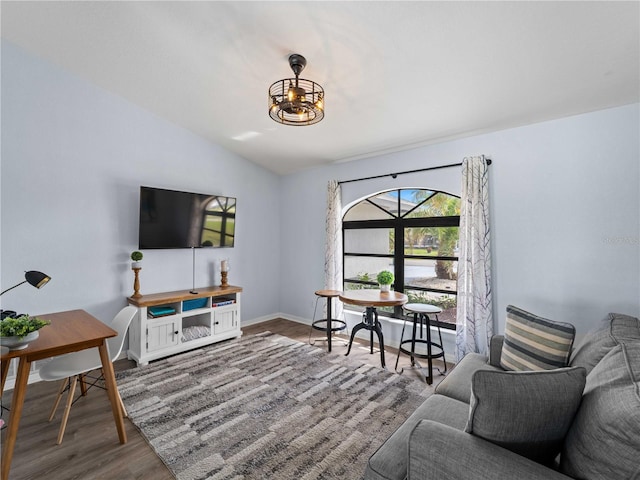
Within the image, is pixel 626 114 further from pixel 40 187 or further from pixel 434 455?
pixel 40 187

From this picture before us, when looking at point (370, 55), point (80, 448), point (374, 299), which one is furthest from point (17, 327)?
point (370, 55)

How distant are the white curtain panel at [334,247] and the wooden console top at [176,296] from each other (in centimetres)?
129

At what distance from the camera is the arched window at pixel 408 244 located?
3.60 meters

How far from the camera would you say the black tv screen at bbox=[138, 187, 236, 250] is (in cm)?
354

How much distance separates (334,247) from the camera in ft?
14.4

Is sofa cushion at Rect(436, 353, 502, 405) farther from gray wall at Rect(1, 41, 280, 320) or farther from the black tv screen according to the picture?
gray wall at Rect(1, 41, 280, 320)

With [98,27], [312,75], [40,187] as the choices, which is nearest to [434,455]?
[312,75]

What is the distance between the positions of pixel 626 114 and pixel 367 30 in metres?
2.29

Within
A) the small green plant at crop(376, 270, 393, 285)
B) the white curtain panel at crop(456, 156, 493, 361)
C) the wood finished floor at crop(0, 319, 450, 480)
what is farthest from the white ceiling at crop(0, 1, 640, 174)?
the wood finished floor at crop(0, 319, 450, 480)

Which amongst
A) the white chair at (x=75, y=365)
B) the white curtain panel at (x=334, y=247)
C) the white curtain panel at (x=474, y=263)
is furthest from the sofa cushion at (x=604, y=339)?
the white chair at (x=75, y=365)

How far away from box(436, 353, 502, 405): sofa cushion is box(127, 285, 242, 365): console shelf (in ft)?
9.34

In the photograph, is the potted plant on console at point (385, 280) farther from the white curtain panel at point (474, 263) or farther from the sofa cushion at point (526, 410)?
the sofa cushion at point (526, 410)

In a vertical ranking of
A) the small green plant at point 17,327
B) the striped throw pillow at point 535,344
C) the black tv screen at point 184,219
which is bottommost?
the striped throw pillow at point 535,344

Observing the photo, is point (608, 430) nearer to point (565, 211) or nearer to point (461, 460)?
point (461, 460)
